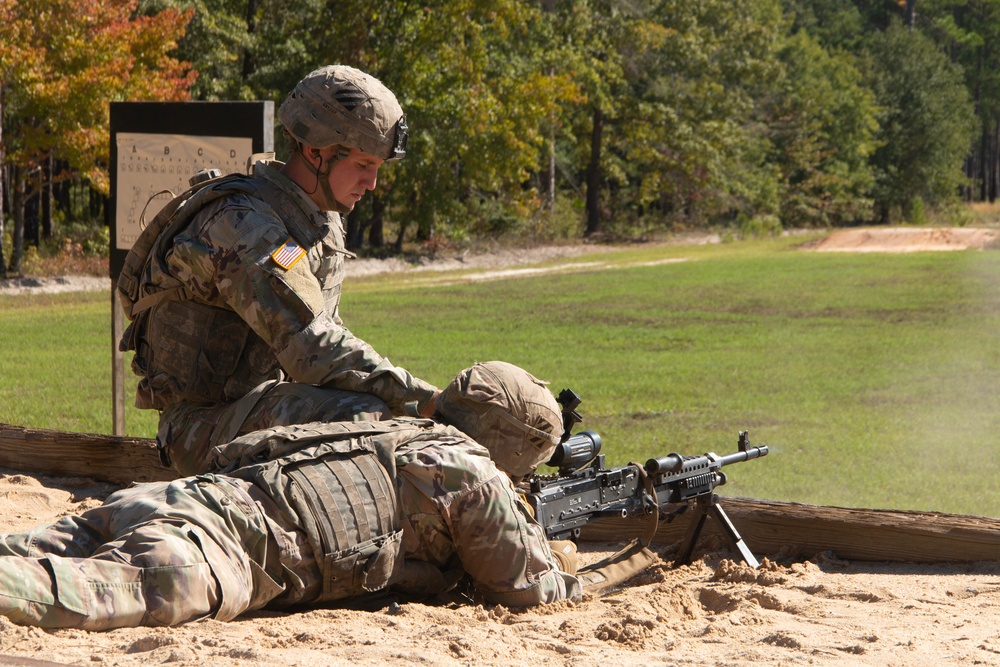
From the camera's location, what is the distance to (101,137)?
19.3 meters

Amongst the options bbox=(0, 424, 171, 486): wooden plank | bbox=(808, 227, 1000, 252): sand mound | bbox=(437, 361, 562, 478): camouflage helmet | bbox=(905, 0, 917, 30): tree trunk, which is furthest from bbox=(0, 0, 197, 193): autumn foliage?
bbox=(905, 0, 917, 30): tree trunk

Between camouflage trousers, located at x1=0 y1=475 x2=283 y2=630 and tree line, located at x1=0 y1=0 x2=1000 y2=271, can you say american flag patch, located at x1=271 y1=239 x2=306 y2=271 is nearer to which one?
camouflage trousers, located at x1=0 y1=475 x2=283 y2=630

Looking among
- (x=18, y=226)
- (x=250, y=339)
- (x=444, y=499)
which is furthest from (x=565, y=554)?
(x=18, y=226)

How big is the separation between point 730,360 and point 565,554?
29.3ft

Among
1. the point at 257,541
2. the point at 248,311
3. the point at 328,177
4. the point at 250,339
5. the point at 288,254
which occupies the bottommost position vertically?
the point at 257,541

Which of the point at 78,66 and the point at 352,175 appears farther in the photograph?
the point at 78,66

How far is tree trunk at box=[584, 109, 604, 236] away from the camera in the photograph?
40.5 meters

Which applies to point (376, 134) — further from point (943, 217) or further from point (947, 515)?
point (943, 217)

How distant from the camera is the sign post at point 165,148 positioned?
6.56 m

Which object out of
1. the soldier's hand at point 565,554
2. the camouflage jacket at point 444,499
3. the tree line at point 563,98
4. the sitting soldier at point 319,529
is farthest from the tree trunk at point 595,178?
the camouflage jacket at point 444,499

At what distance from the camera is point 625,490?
475 cm

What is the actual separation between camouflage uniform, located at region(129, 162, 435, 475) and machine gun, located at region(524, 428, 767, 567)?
615 millimetres

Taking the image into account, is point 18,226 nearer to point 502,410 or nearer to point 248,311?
point 248,311

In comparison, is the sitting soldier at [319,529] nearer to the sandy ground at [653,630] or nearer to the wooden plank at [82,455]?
the sandy ground at [653,630]
